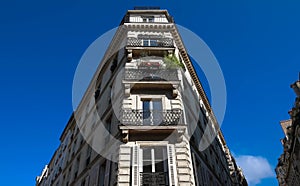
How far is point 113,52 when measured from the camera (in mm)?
15711

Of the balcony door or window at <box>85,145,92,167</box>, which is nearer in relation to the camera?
the balcony door

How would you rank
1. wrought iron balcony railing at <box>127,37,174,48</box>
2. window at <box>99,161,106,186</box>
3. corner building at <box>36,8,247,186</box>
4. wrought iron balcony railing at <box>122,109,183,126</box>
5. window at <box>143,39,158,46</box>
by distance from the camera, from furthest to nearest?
window at <box>143,39,158,46</box>, wrought iron balcony railing at <box>127,37,174,48</box>, window at <box>99,161,106,186</box>, wrought iron balcony railing at <box>122,109,183,126</box>, corner building at <box>36,8,247,186</box>

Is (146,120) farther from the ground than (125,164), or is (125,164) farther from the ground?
(146,120)

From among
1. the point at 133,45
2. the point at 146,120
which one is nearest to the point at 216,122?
the point at 133,45

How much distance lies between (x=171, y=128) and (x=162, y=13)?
10.5 metres

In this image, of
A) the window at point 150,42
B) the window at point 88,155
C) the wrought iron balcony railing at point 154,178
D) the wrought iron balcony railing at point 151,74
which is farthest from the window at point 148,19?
the wrought iron balcony railing at point 154,178

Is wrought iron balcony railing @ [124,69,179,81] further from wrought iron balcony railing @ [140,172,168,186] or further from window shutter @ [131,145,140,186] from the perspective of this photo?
wrought iron balcony railing @ [140,172,168,186]

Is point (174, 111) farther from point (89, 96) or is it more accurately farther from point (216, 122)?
point (216, 122)

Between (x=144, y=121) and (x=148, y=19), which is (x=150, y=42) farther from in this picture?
(x=144, y=121)

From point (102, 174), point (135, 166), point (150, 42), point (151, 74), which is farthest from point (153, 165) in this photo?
point (150, 42)

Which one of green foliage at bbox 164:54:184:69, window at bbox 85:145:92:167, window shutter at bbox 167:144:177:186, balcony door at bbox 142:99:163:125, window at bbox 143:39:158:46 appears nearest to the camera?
window shutter at bbox 167:144:177:186

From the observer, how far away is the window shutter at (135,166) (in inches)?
298

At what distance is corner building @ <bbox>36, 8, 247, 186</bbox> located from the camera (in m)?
8.15

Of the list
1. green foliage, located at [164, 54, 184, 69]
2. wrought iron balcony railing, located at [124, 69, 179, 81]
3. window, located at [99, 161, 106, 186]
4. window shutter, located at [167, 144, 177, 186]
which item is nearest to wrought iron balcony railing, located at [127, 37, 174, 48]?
green foliage, located at [164, 54, 184, 69]
